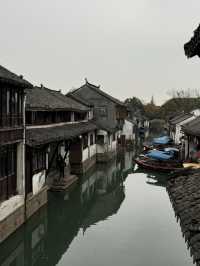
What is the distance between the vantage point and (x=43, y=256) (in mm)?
14359

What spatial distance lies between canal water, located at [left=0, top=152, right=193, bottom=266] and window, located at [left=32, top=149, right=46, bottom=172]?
2.43 metres

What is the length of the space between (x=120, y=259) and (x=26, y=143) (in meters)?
6.99

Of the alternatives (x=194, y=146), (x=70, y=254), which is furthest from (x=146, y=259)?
(x=194, y=146)

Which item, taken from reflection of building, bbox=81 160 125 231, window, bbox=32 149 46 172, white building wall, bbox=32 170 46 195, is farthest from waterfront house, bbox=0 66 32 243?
reflection of building, bbox=81 160 125 231

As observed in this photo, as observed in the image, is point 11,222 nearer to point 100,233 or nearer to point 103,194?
point 100,233

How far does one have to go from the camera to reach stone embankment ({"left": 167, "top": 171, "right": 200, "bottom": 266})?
5764 millimetres

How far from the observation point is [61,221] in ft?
62.0

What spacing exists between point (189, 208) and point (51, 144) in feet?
64.1

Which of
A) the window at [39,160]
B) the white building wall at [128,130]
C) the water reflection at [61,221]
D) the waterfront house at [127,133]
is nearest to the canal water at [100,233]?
the water reflection at [61,221]

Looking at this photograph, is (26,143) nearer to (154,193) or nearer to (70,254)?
(70,254)

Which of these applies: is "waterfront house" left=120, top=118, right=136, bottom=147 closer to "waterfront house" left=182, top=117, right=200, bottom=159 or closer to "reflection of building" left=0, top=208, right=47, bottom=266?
"waterfront house" left=182, top=117, right=200, bottom=159

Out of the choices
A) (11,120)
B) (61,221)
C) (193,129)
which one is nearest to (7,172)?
(11,120)

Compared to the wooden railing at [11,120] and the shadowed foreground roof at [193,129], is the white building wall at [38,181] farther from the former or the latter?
the shadowed foreground roof at [193,129]

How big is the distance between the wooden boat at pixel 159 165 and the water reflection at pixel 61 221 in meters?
4.02
